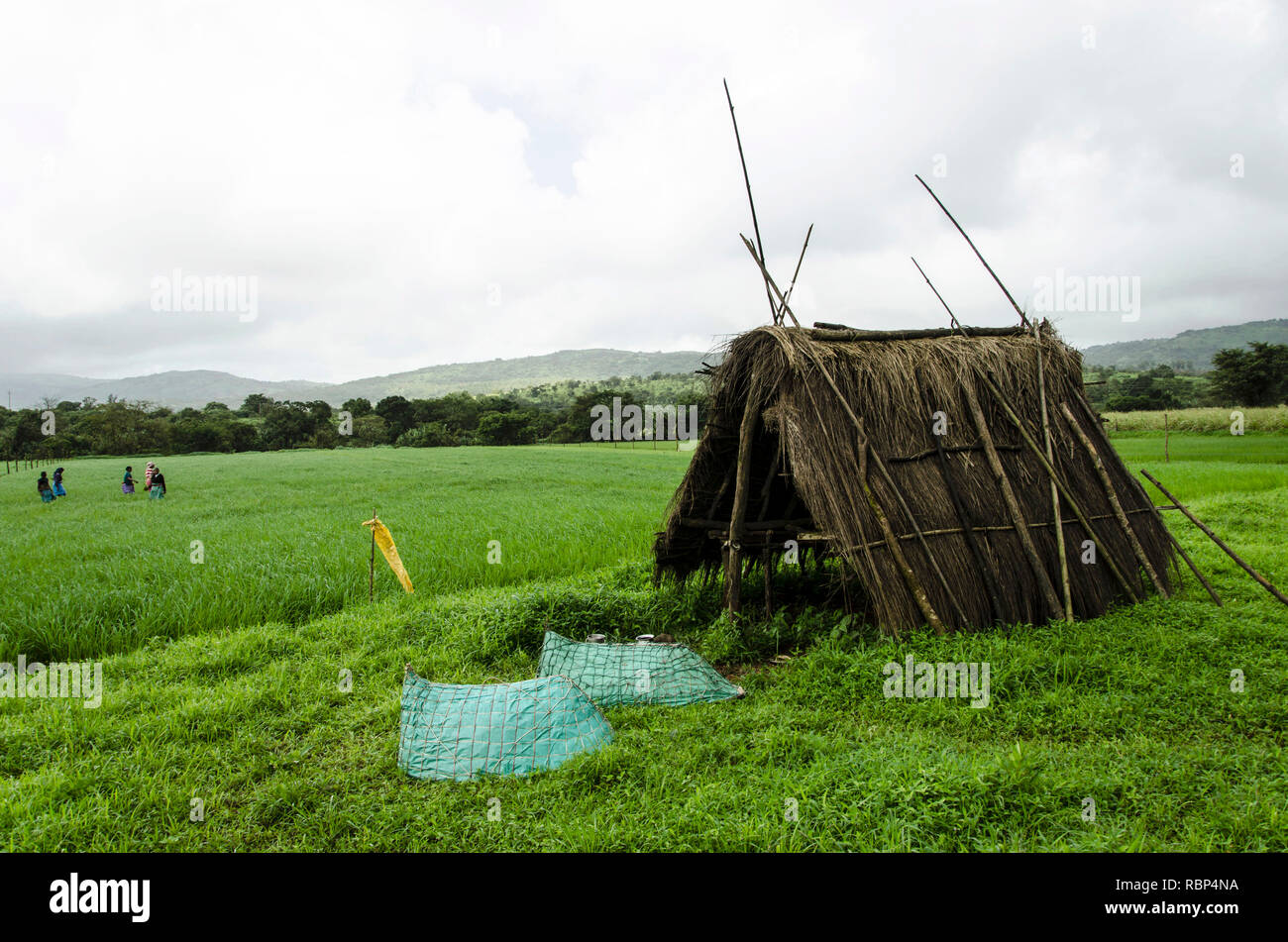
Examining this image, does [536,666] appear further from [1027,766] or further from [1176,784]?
[1176,784]

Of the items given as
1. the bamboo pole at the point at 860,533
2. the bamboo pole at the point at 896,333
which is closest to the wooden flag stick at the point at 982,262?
the bamboo pole at the point at 896,333

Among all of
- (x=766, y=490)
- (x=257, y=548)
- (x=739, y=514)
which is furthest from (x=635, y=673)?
(x=257, y=548)

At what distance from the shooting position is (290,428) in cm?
6284

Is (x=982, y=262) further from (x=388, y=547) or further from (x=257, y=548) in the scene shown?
(x=257, y=548)

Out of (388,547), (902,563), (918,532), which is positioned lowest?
(388,547)

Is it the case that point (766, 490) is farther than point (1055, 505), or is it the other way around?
point (766, 490)

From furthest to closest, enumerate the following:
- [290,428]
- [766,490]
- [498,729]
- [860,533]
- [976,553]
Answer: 1. [290,428]
2. [766,490]
3. [976,553]
4. [860,533]
5. [498,729]

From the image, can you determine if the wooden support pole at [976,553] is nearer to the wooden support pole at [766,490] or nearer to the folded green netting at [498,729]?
the wooden support pole at [766,490]

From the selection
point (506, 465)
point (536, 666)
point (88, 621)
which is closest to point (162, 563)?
point (88, 621)

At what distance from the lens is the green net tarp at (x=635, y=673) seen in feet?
16.9

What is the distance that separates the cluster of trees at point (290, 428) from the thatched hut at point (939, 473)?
4773 centimetres

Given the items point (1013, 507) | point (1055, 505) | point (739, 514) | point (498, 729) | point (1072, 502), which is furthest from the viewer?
point (739, 514)

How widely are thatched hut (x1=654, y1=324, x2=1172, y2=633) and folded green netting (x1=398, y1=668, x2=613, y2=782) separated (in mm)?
2674

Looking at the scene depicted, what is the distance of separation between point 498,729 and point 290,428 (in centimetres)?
6726
